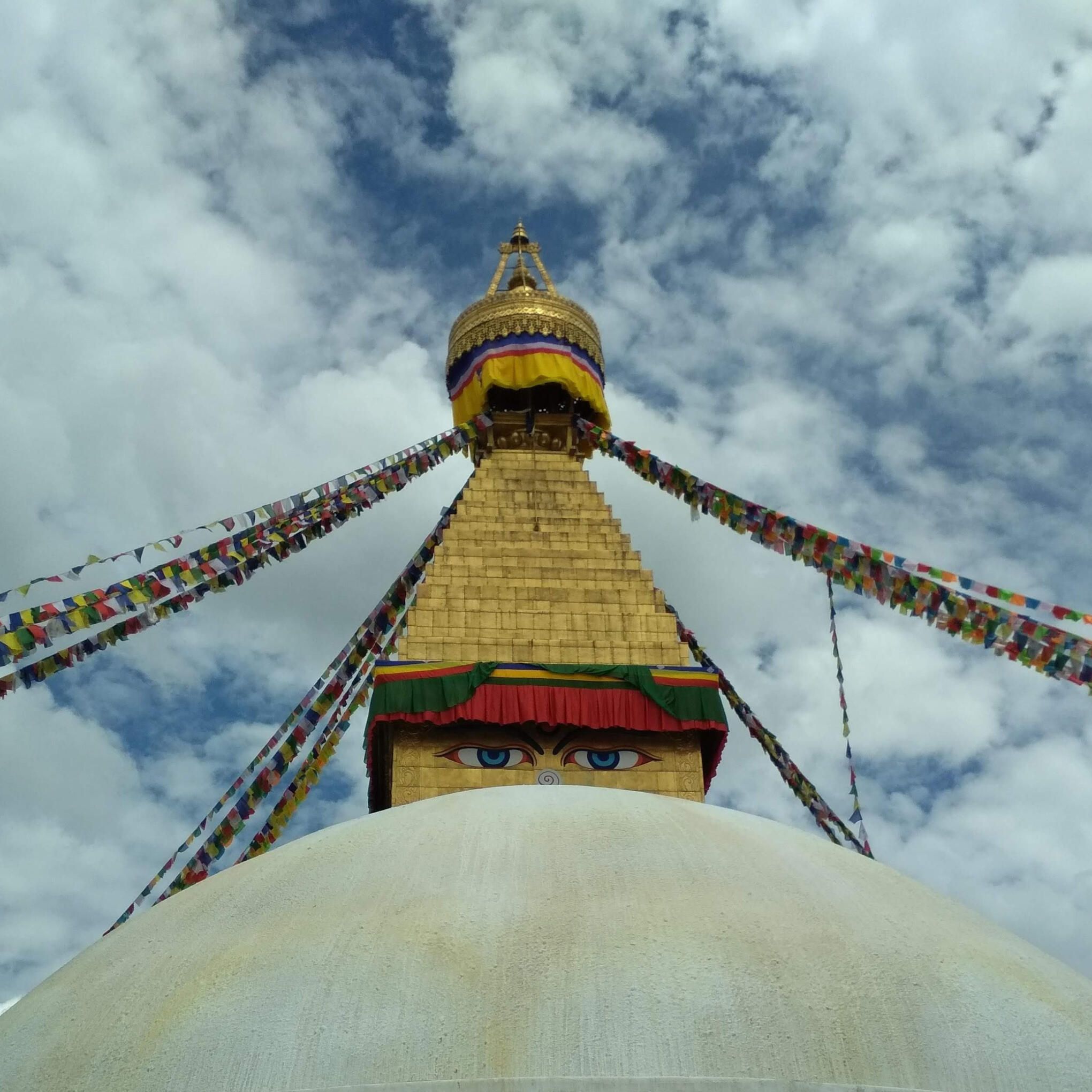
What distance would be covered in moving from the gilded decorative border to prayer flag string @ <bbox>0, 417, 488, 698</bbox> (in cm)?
187

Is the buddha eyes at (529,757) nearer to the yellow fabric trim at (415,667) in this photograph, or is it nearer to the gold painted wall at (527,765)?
the gold painted wall at (527,765)

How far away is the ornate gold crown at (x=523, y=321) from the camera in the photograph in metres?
13.5

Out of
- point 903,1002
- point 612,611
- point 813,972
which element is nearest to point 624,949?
point 813,972

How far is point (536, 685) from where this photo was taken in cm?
948

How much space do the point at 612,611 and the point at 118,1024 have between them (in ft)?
25.4

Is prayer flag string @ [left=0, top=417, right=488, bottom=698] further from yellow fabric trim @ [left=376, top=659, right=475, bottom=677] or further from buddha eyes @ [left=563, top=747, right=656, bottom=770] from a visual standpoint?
buddha eyes @ [left=563, top=747, right=656, bottom=770]

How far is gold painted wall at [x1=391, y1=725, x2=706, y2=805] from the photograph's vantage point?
364 inches

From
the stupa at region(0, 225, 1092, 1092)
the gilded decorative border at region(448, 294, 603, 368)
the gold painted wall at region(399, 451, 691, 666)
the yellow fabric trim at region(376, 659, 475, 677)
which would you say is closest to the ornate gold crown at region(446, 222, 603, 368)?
the gilded decorative border at region(448, 294, 603, 368)

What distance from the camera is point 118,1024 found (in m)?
2.86

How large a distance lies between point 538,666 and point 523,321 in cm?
546

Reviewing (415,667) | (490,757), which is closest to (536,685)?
(490,757)

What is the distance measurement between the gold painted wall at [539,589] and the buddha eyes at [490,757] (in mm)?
864

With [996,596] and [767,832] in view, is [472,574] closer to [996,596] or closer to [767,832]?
[996,596]

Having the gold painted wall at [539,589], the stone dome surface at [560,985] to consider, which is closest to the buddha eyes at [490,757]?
the gold painted wall at [539,589]
